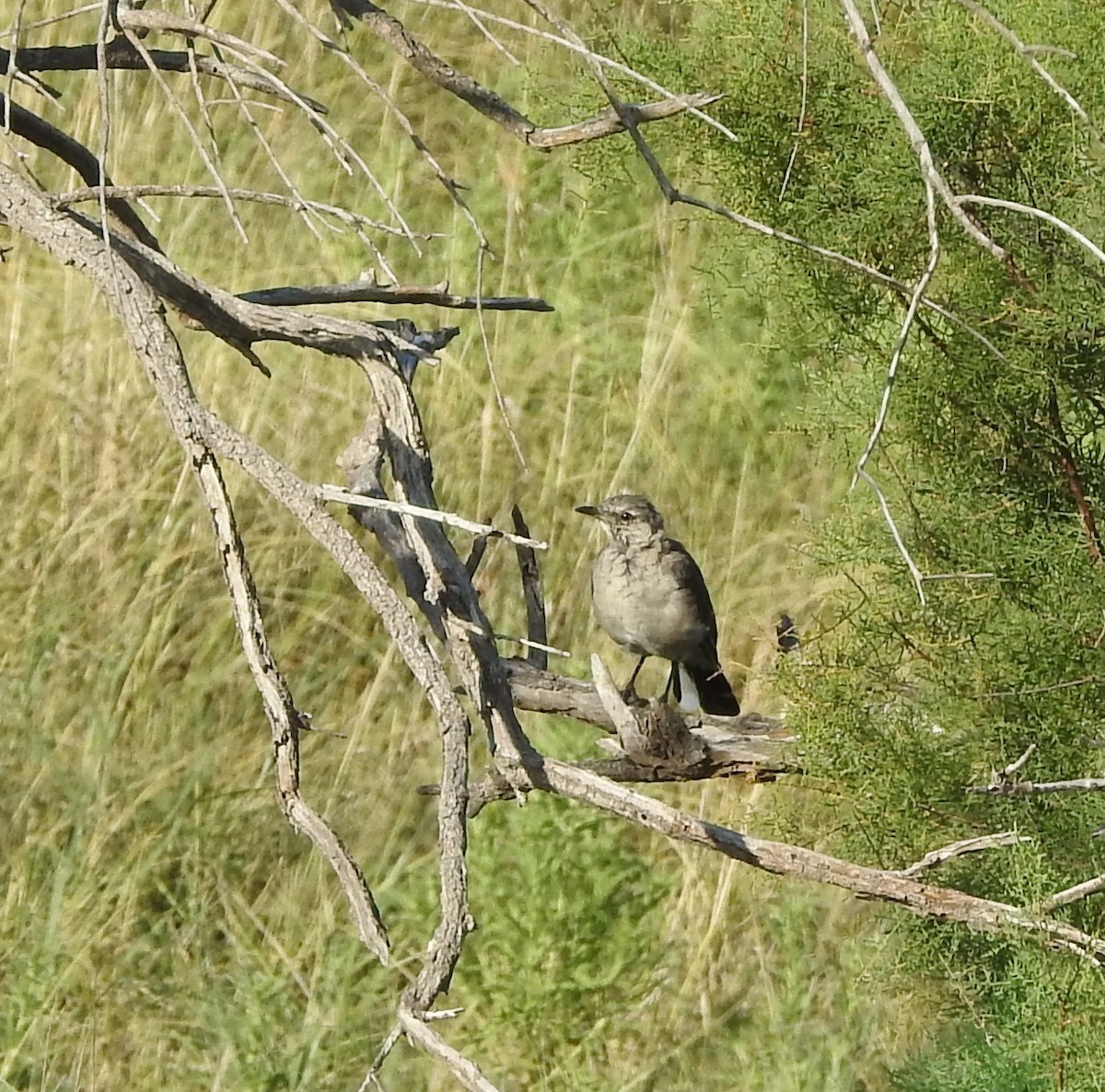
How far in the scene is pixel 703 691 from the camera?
481 cm

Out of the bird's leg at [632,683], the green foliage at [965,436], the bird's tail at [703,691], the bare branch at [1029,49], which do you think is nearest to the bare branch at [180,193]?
the bare branch at [1029,49]

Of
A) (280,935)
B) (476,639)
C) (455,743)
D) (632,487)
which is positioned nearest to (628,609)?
(632,487)

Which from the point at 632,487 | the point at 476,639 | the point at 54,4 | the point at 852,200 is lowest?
the point at 632,487

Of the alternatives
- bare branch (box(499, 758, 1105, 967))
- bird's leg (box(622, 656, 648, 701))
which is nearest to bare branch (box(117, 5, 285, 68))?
bare branch (box(499, 758, 1105, 967))

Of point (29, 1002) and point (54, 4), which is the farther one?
point (54, 4)

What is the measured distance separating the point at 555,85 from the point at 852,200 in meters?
1.74

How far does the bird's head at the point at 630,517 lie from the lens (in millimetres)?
4512

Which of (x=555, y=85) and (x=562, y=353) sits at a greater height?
(x=555, y=85)

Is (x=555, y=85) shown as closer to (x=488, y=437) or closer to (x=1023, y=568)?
(x=488, y=437)

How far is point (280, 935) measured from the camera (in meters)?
4.17

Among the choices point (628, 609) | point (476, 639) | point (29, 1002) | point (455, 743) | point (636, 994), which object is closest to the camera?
point (455, 743)

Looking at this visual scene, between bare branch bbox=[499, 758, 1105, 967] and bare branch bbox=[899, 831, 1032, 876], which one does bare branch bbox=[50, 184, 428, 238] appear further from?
bare branch bbox=[899, 831, 1032, 876]

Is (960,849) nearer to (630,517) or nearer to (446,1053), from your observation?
(446,1053)

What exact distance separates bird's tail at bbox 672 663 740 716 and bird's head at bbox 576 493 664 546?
0.40 m
